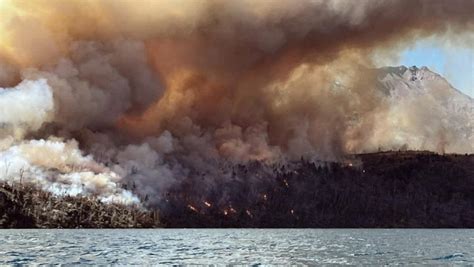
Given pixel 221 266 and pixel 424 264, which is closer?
pixel 221 266

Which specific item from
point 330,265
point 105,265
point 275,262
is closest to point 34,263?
point 105,265

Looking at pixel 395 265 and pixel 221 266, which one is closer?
pixel 221 266

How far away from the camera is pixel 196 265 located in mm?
130500

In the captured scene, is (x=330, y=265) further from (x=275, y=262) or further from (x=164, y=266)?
(x=164, y=266)

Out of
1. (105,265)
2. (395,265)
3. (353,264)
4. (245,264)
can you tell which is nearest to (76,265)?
(105,265)

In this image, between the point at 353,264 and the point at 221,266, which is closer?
the point at 221,266

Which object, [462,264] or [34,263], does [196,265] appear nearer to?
[34,263]

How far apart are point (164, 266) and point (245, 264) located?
61.3ft

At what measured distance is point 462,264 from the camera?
5472 inches

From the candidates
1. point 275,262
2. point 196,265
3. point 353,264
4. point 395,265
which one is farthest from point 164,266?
point 395,265

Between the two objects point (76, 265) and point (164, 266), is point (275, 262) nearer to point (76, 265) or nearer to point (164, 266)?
point (164, 266)

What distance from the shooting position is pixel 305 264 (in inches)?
5212

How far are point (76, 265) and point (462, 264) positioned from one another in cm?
8743

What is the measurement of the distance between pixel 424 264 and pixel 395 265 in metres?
9.01
